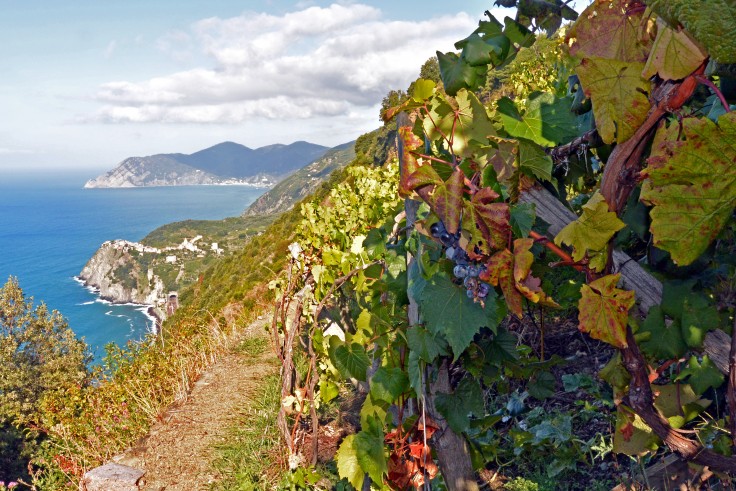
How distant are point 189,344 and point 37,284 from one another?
15065 centimetres

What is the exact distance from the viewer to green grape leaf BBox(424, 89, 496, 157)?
119 centimetres

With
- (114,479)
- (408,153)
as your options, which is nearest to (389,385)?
(408,153)

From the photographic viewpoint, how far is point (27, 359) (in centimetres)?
2362

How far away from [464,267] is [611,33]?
0.55 m

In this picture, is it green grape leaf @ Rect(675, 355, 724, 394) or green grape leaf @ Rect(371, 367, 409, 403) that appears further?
green grape leaf @ Rect(371, 367, 409, 403)

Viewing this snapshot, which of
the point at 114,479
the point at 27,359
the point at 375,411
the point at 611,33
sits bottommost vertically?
the point at 27,359

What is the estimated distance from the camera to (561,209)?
126 centimetres

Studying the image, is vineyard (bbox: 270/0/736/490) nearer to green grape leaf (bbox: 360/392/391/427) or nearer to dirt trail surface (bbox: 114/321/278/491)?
green grape leaf (bbox: 360/392/391/427)

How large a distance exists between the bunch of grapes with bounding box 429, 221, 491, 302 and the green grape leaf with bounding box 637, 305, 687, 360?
379 mm

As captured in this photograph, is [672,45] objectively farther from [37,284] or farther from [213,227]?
[37,284]

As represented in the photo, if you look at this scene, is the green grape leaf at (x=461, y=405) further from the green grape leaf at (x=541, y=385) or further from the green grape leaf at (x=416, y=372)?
the green grape leaf at (x=541, y=385)

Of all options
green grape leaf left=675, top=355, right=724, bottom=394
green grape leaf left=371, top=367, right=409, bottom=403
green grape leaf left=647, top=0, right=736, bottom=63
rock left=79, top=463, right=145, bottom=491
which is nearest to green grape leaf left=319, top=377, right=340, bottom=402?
rock left=79, top=463, right=145, bottom=491

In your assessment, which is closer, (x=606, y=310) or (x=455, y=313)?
(x=606, y=310)

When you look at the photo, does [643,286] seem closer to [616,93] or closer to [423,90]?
[616,93]
